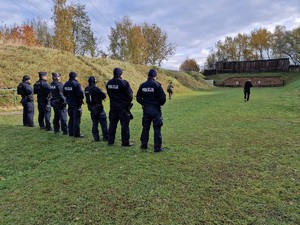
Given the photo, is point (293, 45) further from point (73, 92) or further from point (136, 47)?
point (73, 92)

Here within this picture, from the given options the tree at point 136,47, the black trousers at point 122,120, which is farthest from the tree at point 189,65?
the black trousers at point 122,120

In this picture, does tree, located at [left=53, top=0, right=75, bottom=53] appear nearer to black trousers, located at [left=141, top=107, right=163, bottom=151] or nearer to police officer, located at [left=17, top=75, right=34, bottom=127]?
police officer, located at [left=17, top=75, right=34, bottom=127]

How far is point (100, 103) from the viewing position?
8391 mm

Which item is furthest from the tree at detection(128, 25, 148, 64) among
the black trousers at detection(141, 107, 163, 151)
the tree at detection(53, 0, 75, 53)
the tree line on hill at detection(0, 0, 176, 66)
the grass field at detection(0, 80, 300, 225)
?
the black trousers at detection(141, 107, 163, 151)

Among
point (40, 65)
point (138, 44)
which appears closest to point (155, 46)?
point (138, 44)

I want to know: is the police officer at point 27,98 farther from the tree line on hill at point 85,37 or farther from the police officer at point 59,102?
the tree line on hill at point 85,37

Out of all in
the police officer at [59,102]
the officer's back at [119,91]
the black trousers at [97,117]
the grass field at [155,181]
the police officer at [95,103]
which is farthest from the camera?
the police officer at [59,102]

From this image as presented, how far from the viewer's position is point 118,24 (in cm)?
6275

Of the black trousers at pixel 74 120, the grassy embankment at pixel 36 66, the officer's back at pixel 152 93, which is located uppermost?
the grassy embankment at pixel 36 66

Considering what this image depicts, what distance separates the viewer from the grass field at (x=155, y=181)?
394 centimetres

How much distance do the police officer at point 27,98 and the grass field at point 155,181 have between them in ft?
7.87

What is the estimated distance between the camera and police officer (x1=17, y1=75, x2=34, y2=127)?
10734 millimetres

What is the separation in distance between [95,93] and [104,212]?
4755 mm

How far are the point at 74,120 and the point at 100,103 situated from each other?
1293mm
